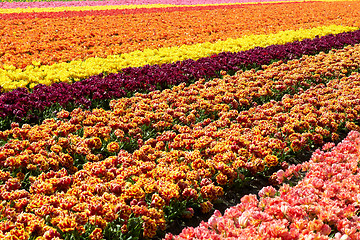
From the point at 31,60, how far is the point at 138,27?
7.01m

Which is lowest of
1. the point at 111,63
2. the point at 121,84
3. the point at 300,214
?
the point at 300,214

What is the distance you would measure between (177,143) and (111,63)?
453 cm

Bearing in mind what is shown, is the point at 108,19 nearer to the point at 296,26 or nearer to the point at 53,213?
the point at 296,26

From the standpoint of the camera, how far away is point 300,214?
306 cm

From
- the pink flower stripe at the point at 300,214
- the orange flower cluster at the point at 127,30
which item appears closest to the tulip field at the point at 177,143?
the pink flower stripe at the point at 300,214

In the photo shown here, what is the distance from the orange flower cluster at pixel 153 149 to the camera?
131 inches

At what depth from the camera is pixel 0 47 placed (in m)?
10.4

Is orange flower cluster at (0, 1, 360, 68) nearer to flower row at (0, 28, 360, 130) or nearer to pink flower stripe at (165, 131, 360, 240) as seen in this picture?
flower row at (0, 28, 360, 130)

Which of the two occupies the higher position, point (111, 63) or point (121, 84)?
point (111, 63)

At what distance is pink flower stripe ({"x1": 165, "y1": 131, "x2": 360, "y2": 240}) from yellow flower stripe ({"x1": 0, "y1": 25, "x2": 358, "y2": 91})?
218 inches

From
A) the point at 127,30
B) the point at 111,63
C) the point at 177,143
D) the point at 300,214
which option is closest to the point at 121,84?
the point at 111,63

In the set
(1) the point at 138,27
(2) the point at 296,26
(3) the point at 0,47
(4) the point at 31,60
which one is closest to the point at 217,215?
(4) the point at 31,60

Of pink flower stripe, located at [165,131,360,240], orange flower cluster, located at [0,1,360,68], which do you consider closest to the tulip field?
pink flower stripe, located at [165,131,360,240]

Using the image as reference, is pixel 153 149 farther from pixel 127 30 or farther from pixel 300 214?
pixel 127 30
